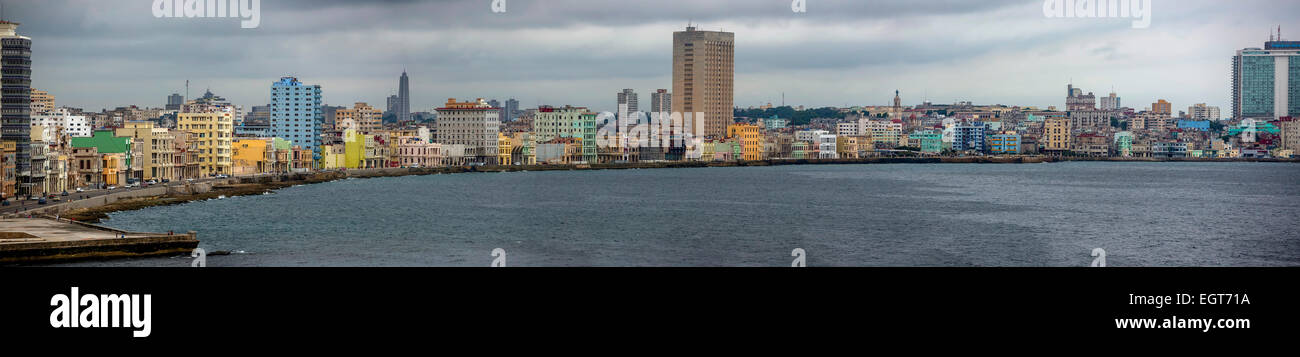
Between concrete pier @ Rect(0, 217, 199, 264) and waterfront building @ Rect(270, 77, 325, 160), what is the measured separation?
62.8m

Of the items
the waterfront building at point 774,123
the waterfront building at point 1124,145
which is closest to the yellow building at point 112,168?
the waterfront building at point 1124,145

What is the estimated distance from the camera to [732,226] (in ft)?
112

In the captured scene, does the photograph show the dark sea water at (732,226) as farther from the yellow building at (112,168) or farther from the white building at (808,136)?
the white building at (808,136)

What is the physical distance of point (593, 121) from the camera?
10669cm

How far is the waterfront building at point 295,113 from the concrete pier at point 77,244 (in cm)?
6276

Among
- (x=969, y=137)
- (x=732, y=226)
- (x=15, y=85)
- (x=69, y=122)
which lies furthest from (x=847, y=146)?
(x=732, y=226)

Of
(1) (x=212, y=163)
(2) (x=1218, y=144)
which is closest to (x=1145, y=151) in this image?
(2) (x=1218, y=144)

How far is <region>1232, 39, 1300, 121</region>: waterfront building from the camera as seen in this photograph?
12474cm

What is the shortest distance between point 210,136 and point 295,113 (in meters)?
28.0

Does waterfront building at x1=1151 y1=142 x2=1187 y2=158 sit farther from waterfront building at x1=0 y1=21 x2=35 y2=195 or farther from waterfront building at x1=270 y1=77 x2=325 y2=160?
waterfront building at x1=0 y1=21 x2=35 y2=195

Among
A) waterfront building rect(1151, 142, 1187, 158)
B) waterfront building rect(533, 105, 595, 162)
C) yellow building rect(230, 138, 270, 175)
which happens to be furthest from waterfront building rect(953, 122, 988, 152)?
yellow building rect(230, 138, 270, 175)

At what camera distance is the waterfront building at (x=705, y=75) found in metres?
135
